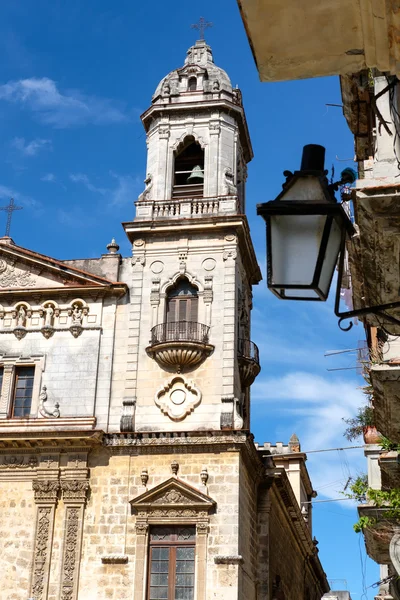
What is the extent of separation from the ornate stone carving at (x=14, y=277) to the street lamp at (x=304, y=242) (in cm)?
2365

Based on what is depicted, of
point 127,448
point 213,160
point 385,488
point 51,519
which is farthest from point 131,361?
point 385,488

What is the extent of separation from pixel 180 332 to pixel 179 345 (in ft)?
1.93

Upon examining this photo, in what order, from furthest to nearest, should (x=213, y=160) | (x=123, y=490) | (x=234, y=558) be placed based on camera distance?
1. (x=213, y=160)
2. (x=123, y=490)
3. (x=234, y=558)

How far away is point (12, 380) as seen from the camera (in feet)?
86.3

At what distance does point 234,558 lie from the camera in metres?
22.8

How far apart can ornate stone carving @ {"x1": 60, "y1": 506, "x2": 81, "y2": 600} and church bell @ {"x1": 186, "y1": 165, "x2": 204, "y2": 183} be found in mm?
11034

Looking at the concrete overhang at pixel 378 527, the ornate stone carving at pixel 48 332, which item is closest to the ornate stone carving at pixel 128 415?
the ornate stone carving at pixel 48 332

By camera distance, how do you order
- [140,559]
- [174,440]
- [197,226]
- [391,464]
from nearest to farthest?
[391,464] → [140,559] → [174,440] → [197,226]

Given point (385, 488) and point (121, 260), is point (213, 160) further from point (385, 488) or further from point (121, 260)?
point (385, 488)

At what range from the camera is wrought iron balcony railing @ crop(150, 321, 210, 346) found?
25.6 m

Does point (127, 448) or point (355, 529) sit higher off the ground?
point (127, 448)

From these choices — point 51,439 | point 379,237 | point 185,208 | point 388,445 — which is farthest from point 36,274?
point 379,237

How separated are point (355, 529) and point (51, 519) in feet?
36.8

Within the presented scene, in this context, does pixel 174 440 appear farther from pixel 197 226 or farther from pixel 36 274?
pixel 36 274
